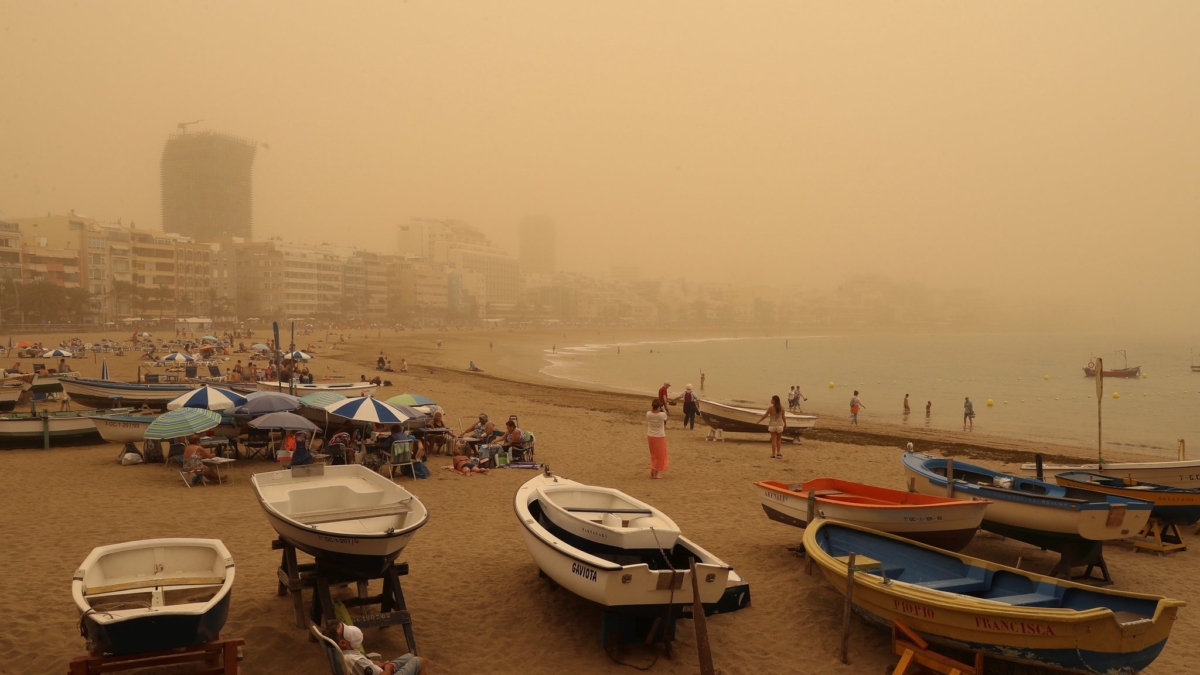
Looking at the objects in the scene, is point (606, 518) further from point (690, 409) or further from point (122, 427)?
point (690, 409)

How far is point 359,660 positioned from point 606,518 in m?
3.16

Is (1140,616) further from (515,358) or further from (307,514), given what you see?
(515,358)

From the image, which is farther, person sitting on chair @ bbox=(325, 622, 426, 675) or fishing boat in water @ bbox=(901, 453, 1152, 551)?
fishing boat in water @ bbox=(901, 453, 1152, 551)

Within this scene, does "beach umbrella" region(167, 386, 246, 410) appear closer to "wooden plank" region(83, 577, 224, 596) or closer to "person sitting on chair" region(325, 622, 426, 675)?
"wooden plank" region(83, 577, 224, 596)

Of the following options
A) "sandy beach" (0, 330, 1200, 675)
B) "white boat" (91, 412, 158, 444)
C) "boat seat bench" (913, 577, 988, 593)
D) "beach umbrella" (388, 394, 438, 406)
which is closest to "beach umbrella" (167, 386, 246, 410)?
"white boat" (91, 412, 158, 444)

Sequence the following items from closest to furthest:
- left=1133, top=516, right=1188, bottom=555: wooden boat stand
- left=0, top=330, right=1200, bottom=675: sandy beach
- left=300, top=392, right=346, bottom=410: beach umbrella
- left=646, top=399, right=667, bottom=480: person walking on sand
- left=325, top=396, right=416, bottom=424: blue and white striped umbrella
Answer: left=0, top=330, right=1200, bottom=675: sandy beach < left=1133, top=516, right=1188, bottom=555: wooden boat stand < left=325, top=396, right=416, bottom=424: blue and white striped umbrella < left=646, top=399, right=667, bottom=480: person walking on sand < left=300, top=392, right=346, bottom=410: beach umbrella

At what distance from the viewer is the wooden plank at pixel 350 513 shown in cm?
744

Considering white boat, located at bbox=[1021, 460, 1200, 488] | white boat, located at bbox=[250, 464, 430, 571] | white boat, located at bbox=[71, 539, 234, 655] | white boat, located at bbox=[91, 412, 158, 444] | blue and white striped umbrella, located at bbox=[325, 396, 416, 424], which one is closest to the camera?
white boat, located at bbox=[71, 539, 234, 655]

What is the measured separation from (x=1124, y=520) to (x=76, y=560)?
1207cm

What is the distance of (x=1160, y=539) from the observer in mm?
10547

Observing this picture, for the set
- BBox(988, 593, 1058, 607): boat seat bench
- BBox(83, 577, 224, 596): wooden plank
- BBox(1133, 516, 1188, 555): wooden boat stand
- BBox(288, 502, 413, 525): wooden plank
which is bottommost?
BBox(1133, 516, 1188, 555): wooden boat stand

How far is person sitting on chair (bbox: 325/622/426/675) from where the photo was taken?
17.5 feet

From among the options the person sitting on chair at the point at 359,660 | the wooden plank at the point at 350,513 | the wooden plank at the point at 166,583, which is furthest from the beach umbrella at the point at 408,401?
the person sitting on chair at the point at 359,660

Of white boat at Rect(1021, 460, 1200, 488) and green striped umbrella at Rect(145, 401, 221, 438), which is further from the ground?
green striped umbrella at Rect(145, 401, 221, 438)
